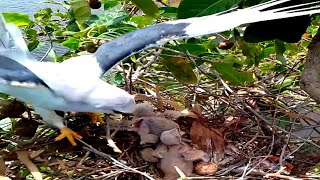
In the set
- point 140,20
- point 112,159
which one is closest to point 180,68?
point 140,20

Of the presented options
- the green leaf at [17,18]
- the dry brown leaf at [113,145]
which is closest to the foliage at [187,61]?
the green leaf at [17,18]

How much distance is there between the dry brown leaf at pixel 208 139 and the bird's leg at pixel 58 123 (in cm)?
14

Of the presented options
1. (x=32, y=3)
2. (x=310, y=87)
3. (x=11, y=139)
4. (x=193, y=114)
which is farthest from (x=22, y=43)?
(x=32, y=3)

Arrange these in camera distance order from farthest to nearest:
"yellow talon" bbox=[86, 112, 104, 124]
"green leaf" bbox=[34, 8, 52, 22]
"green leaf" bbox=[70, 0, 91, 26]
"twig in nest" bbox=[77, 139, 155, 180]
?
"green leaf" bbox=[34, 8, 52, 22] < "green leaf" bbox=[70, 0, 91, 26] < "yellow talon" bbox=[86, 112, 104, 124] < "twig in nest" bbox=[77, 139, 155, 180]

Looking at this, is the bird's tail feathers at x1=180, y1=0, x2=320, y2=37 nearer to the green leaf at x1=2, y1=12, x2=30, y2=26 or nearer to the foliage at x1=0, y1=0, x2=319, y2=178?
the foliage at x1=0, y1=0, x2=319, y2=178

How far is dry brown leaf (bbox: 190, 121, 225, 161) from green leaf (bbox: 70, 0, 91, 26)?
0.80 ft

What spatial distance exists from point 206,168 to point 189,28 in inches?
6.1

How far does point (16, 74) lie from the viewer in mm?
616

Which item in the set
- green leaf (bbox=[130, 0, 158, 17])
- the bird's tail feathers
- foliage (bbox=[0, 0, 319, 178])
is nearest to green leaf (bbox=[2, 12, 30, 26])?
foliage (bbox=[0, 0, 319, 178])

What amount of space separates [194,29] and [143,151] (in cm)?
15

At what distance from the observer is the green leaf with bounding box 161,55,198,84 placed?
0.81 metres

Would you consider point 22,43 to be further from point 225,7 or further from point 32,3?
point 32,3

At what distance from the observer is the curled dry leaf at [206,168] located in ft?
2.12

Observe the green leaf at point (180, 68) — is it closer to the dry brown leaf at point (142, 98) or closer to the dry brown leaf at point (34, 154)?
the dry brown leaf at point (142, 98)
